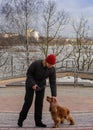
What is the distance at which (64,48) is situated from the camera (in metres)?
31.2

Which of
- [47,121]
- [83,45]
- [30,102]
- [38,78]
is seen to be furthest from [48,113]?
[83,45]

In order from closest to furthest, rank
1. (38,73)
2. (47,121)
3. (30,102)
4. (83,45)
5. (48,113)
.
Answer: (38,73)
(30,102)
(47,121)
(48,113)
(83,45)

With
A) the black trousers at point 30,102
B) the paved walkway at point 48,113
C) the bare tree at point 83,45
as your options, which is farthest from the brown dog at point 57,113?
the bare tree at point 83,45

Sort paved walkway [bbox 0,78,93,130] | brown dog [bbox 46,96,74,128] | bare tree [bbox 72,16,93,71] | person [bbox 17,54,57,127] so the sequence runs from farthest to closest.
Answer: bare tree [bbox 72,16,93,71]
paved walkway [bbox 0,78,93,130]
brown dog [bbox 46,96,74,128]
person [bbox 17,54,57,127]

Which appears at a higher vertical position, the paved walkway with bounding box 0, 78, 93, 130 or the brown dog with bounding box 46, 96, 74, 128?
the brown dog with bounding box 46, 96, 74, 128

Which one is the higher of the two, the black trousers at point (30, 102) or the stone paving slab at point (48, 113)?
the black trousers at point (30, 102)

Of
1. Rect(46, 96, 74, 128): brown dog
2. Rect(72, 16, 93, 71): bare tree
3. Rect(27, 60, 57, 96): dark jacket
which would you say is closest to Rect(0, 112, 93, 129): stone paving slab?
Rect(46, 96, 74, 128): brown dog

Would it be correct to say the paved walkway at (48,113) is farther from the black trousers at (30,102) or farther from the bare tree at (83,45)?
the bare tree at (83,45)

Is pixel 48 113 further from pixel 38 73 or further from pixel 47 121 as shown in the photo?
pixel 38 73

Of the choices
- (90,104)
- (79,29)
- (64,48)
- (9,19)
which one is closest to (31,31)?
(9,19)

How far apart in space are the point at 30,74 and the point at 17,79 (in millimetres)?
12483

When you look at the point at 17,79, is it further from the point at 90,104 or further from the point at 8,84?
the point at 90,104

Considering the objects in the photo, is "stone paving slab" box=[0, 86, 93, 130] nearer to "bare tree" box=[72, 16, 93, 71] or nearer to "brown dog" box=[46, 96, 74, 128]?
"brown dog" box=[46, 96, 74, 128]

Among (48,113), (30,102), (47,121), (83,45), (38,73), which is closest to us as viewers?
(38,73)
